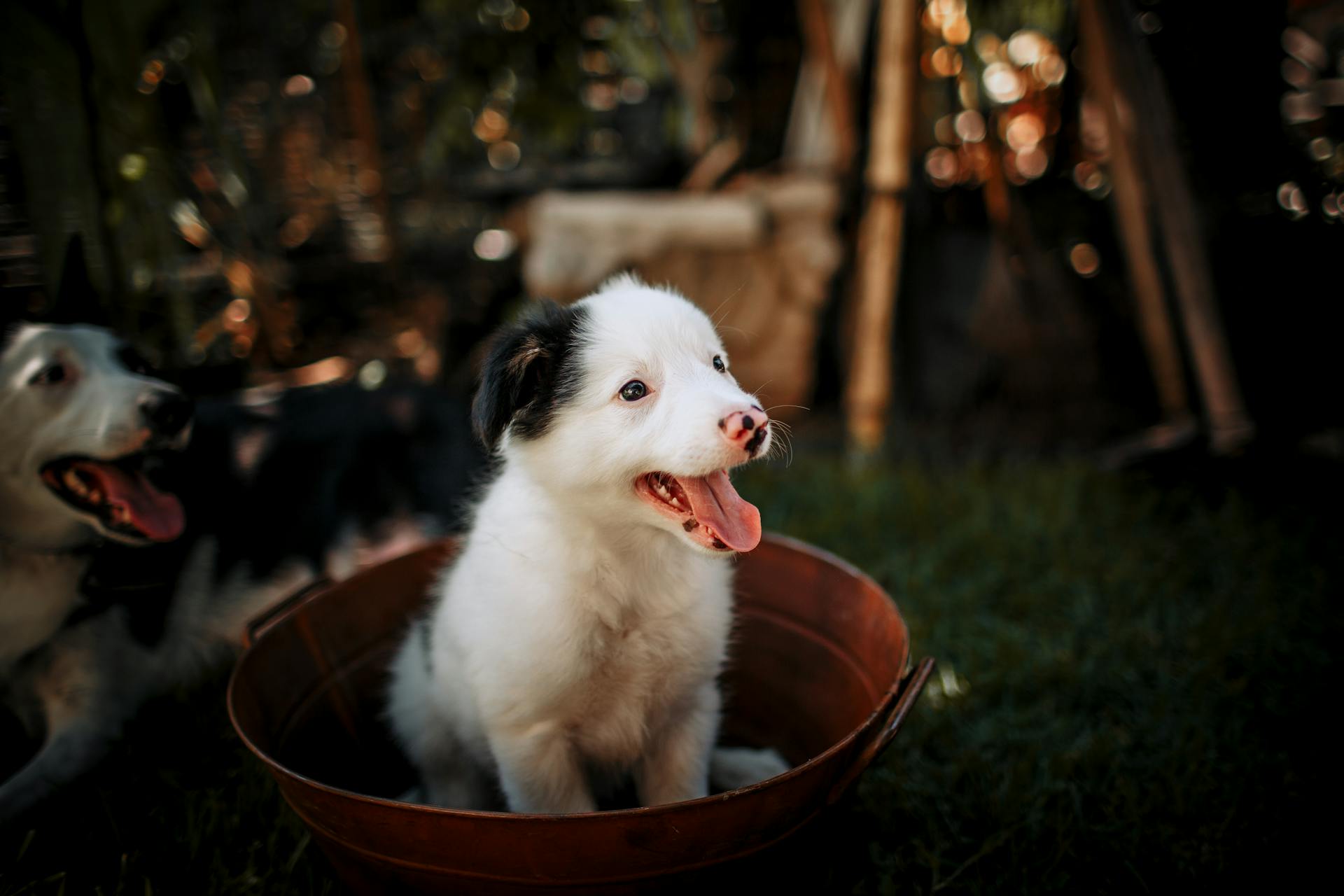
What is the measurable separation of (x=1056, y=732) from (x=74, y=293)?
2900 mm

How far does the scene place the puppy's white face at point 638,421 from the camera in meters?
1.42

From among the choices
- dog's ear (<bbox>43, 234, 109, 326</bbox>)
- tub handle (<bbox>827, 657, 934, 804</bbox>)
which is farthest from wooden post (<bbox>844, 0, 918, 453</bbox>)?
dog's ear (<bbox>43, 234, 109, 326</bbox>)

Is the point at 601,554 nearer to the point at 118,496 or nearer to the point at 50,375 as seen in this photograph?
the point at 118,496

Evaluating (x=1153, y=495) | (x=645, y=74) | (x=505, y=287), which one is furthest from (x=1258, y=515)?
(x=645, y=74)

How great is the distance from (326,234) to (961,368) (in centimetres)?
381

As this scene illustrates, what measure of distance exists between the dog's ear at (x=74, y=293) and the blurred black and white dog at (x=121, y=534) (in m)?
0.11

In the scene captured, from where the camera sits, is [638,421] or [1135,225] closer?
[638,421]

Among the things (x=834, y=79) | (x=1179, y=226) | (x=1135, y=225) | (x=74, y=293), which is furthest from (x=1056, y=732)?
(x=834, y=79)

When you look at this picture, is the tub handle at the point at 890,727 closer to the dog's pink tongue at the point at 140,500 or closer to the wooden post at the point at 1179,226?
the dog's pink tongue at the point at 140,500

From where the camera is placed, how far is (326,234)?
16.9 feet

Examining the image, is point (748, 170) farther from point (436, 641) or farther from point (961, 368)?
point (436, 641)

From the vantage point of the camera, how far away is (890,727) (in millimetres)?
1409

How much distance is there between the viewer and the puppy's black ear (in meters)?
1.51

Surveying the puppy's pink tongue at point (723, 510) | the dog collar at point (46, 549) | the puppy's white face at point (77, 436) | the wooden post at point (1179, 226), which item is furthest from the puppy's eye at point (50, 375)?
the wooden post at point (1179, 226)
